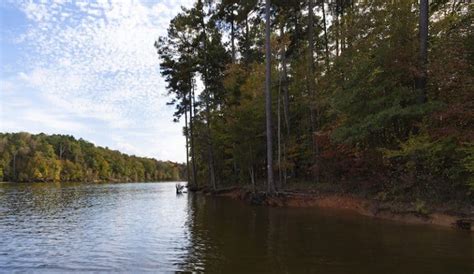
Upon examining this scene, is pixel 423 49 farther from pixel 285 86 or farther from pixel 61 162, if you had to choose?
pixel 61 162

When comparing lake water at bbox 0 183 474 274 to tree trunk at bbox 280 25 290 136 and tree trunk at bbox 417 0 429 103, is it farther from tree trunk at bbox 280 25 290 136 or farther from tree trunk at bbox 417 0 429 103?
tree trunk at bbox 280 25 290 136

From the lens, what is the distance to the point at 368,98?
635 inches

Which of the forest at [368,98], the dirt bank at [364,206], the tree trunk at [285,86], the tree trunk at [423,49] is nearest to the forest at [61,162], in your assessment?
the forest at [368,98]

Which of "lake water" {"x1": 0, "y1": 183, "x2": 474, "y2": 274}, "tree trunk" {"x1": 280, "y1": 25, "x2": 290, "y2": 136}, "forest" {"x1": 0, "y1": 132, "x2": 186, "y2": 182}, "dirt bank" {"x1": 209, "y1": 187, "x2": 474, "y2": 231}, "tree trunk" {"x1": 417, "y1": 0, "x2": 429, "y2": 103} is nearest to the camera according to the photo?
"lake water" {"x1": 0, "y1": 183, "x2": 474, "y2": 274}

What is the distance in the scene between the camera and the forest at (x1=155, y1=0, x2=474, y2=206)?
13.1 meters

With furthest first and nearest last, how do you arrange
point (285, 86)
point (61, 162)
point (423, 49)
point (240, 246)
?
point (61, 162), point (285, 86), point (423, 49), point (240, 246)

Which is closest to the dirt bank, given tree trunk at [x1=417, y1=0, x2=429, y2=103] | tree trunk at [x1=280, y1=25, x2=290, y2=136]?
tree trunk at [x1=417, y1=0, x2=429, y2=103]

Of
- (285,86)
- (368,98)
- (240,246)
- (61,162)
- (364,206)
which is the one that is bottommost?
(240,246)

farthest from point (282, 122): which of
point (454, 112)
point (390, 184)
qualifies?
point (454, 112)

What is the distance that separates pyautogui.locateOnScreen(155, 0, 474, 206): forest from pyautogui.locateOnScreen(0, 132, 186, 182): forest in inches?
1792

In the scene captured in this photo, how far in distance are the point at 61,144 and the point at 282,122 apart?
102023 millimetres

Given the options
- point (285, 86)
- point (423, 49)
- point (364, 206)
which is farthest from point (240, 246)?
point (285, 86)

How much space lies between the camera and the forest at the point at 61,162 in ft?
304

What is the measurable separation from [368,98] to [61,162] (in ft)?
341
